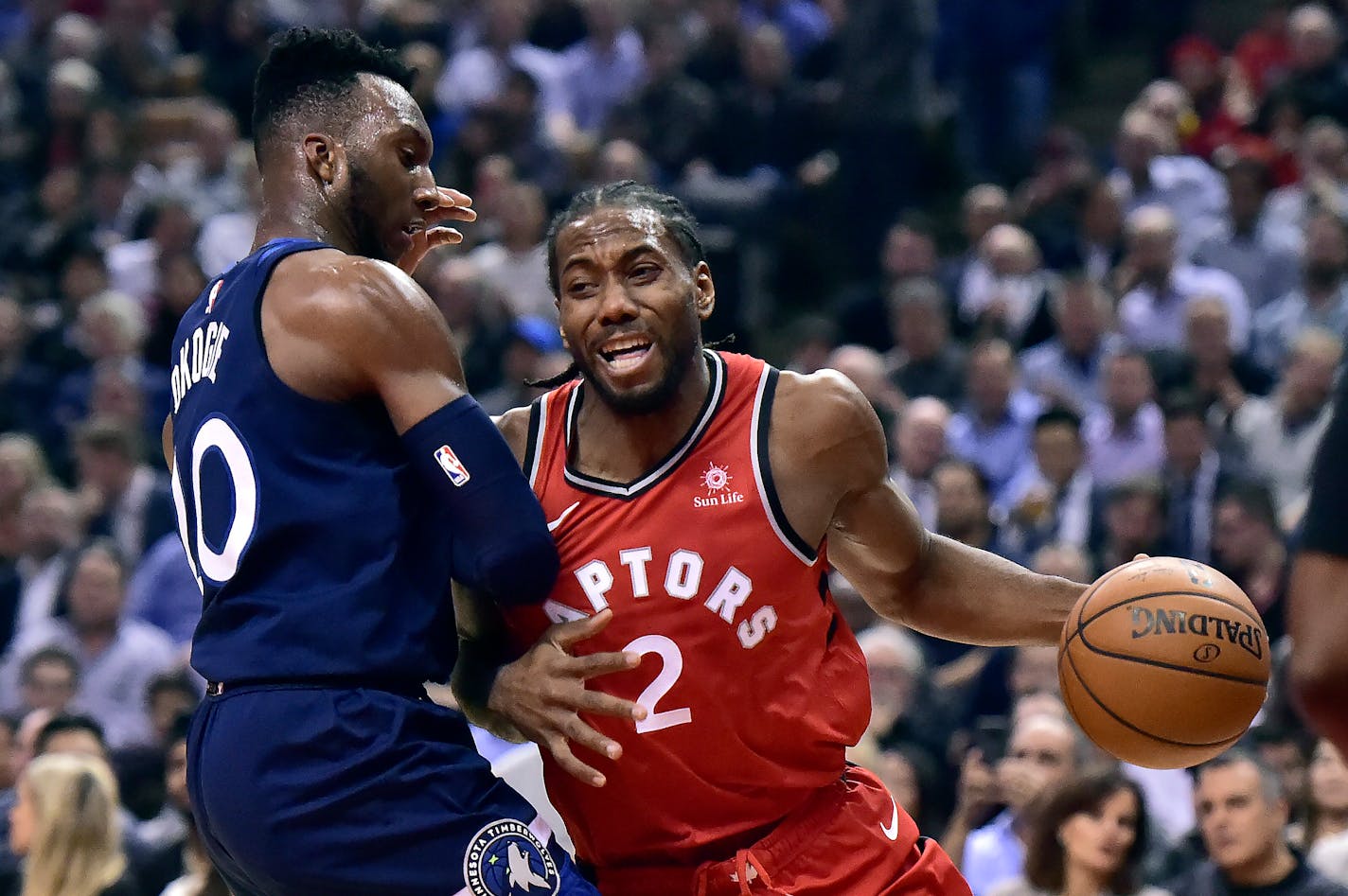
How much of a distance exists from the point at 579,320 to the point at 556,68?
28.7ft

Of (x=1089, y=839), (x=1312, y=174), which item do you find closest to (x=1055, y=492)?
(x=1312, y=174)

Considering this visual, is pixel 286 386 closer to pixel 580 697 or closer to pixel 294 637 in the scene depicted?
pixel 294 637

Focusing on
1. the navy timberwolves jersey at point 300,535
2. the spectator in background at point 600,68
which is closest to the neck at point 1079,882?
the navy timberwolves jersey at point 300,535

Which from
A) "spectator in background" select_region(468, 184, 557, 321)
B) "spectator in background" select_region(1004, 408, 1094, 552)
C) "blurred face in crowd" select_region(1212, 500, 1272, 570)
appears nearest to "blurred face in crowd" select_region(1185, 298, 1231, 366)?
"spectator in background" select_region(1004, 408, 1094, 552)

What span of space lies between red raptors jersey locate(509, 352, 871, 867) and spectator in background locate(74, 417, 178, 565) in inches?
228

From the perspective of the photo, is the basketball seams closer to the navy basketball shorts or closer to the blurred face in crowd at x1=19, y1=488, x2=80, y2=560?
the navy basketball shorts

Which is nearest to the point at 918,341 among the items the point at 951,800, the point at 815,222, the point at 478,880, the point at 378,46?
the point at 815,222

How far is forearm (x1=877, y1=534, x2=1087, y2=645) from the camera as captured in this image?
12.4ft

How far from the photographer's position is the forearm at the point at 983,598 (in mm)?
3787

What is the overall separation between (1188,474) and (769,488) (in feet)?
16.0

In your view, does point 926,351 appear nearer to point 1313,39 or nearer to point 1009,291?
point 1009,291

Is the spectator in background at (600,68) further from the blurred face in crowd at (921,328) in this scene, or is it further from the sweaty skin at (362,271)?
the sweaty skin at (362,271)

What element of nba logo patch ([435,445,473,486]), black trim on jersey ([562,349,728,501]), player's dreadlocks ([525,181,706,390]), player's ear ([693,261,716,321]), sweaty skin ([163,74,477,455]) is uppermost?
sweaty skin ([163,74,477,455])

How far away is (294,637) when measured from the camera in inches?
124
